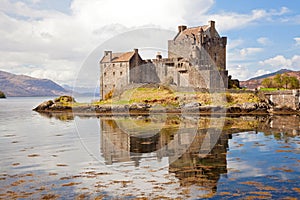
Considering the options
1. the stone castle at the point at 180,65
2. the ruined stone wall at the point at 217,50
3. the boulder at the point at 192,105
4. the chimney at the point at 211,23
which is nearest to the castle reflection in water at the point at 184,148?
the boulder at the point at 192,105

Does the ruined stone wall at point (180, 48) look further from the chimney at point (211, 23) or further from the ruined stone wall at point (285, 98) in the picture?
the ruined stone wall at point (285, 98)

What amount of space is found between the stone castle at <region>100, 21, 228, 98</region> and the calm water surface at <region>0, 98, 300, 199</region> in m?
24.8

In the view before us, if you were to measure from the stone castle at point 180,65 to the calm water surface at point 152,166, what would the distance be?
24842 mm

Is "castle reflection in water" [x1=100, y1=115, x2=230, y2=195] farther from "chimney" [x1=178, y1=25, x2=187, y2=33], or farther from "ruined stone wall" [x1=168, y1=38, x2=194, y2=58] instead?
"chimney" [x1=178, y1=25, x2=187, y2=33]

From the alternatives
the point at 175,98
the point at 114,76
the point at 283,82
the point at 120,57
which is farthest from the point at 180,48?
the point at 283,82

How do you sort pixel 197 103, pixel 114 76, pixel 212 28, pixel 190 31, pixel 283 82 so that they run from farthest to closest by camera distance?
pixel 114 76 < pixel 190 31 < pixel 212 28 < pixel 283 82 < pixel 197 103

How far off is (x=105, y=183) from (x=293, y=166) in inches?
299

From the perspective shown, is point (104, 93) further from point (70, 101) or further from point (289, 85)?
point (289, 85)

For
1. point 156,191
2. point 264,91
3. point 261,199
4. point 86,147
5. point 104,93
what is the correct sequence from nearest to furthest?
point 261,199
point 156,191
point 86,147
point 264,91
point 104,93

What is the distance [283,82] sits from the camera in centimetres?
5331

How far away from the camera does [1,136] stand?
24.0 metres

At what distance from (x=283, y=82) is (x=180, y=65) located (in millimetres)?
17099

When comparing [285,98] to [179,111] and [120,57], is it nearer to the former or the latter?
[179,111]

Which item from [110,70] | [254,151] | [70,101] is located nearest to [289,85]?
[110,70]
